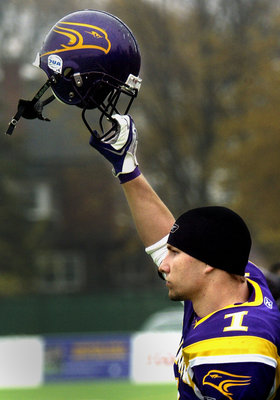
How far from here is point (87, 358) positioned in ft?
43.5

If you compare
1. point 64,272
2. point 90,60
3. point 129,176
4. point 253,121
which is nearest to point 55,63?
point 90,60

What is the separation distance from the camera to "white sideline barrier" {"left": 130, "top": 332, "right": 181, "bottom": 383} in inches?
439

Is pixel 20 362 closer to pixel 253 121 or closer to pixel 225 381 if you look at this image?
pixel 225 381

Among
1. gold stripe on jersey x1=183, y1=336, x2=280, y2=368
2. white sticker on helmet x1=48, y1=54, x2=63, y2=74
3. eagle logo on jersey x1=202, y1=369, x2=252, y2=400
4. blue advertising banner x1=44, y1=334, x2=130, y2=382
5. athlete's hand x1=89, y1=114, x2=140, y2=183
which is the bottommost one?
blue advertising banner x1=44, y1=334, x2=130, y2=382

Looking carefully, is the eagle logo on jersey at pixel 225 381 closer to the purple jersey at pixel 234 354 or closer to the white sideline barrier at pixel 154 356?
the purple jersey at pixel 234 354

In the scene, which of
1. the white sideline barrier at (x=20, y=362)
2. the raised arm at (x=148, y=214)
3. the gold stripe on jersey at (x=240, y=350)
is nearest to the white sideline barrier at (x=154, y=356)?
the white sideline barrier at (x=20, y=362)

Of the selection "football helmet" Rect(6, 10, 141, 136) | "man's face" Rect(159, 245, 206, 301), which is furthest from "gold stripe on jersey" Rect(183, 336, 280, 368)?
"football helmet" Rect(6, 10, 141, 136)

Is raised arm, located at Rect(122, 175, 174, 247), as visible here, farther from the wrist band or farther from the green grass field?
the green grass field

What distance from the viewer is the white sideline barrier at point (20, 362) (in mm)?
12102

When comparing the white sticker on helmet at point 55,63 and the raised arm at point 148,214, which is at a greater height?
the white sticker on helmet at point 55,63

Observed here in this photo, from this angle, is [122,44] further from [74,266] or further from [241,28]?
[74,266]

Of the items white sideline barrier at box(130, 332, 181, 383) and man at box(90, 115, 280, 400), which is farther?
white sideline barrier at box(130, 332, 181, 383)

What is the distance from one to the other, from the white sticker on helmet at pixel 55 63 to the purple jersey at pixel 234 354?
1024mm

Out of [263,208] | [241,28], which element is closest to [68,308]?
A: [263,208]
